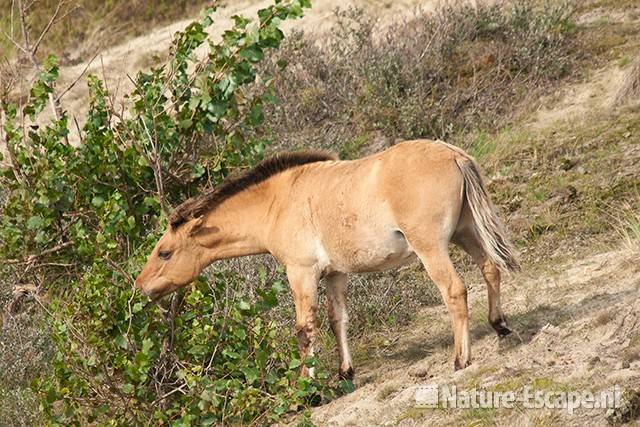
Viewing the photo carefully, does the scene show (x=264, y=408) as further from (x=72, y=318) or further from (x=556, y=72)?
(x=556, y=72)

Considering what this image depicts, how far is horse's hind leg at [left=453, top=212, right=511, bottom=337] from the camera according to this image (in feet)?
27.0

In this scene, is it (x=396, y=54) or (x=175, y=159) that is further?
(x=396, y=54)

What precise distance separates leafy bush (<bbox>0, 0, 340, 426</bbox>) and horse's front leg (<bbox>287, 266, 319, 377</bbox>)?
6.3 inches

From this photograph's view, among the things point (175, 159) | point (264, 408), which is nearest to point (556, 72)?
point (175, 159)

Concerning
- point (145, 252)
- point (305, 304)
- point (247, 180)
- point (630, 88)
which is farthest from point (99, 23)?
point (305, 304)

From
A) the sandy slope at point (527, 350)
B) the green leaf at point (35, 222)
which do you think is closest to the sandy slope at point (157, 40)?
the green leaf at point (35, 222)

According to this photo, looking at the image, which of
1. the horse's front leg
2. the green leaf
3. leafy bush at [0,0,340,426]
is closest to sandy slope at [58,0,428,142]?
leafy bush at [0,0,340,426]

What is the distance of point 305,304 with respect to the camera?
28.3 ft

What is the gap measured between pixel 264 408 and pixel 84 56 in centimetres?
1241

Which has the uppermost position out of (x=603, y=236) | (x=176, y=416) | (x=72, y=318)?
Result: (x=72, y=318)

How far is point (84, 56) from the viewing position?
64.4ft

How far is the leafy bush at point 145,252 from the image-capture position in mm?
8422

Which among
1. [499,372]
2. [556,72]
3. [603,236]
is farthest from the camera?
[556,72]

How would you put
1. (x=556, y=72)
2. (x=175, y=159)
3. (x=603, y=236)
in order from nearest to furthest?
1. (x=175, y=159)
2. (x=603, y=236)
3. (x=556, y=72)
